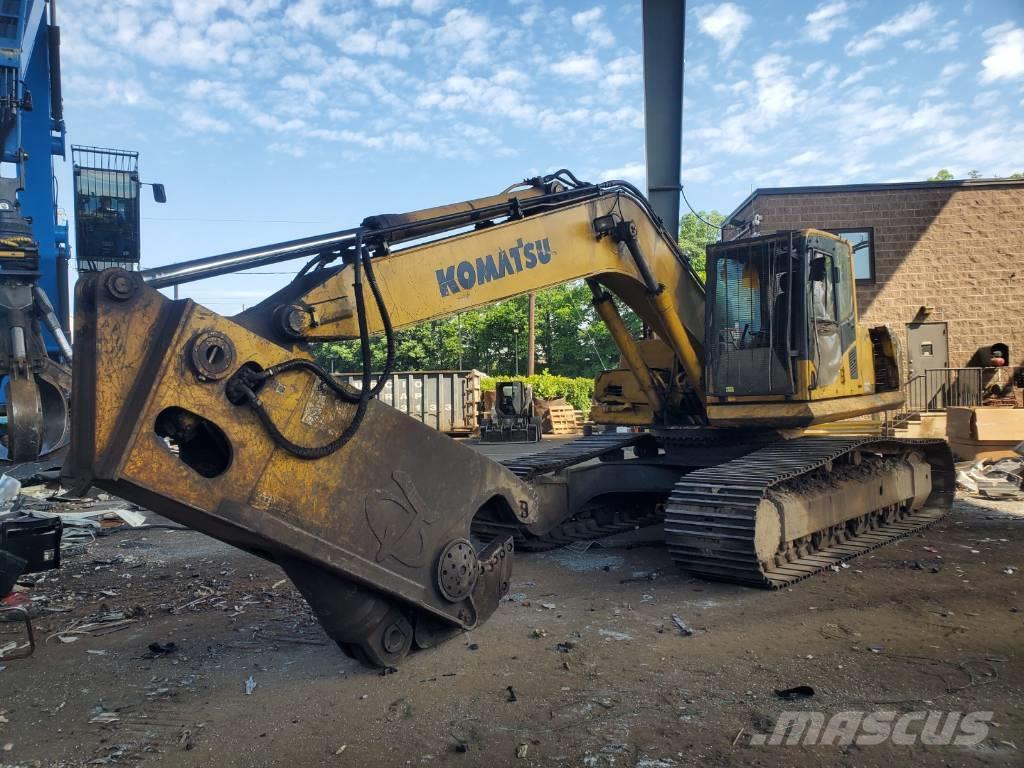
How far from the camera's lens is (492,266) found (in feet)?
16.5

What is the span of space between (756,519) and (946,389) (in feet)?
49.6

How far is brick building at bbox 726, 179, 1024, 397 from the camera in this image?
18.7 m

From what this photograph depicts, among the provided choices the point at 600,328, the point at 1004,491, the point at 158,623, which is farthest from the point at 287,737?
the point at 600,328

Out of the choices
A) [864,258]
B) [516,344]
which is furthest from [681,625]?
[516,344]

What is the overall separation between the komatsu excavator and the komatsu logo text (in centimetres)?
1

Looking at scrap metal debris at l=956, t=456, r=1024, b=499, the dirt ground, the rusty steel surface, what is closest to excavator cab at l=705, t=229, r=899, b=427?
the dirt ground

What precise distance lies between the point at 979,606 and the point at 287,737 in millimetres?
4591

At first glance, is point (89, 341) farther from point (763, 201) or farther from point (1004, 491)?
point (763, 201)

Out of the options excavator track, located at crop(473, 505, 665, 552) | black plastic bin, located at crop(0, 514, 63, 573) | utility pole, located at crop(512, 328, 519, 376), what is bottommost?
excavator track, located at crop(473, 505, 665, 552)

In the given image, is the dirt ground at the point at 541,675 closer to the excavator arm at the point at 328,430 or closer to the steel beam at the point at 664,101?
the excavator arm at the point at 328,430

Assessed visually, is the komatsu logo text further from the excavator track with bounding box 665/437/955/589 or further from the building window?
the building window

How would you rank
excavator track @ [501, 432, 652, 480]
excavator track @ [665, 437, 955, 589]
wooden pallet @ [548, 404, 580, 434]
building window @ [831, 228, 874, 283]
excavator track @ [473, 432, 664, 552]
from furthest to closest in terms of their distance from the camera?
wooden pallet @ [548, 404, 580, 434] < building window @ [831, 228, 874, 283] < excavator track @ [501, 432, 652, 480] < excavator track @ [473, 432, 664, 552] < excavator track @ [665, 437, 955, 589]

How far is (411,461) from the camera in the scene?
4148 mm

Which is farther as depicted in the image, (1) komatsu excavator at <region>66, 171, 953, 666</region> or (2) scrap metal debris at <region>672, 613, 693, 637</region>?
(2) scrap metal debris at <region>672, 613, 693, 637</region>
